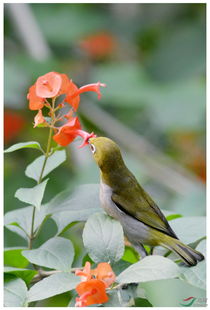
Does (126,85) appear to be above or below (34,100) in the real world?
below

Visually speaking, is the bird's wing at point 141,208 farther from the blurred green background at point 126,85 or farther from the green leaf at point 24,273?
the blurred green background at point 126,85

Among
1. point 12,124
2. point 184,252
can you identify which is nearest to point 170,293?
point 184,252

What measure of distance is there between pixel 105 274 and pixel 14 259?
31 cm

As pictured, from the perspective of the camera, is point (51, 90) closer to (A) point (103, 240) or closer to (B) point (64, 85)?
(B) point (64, 85)

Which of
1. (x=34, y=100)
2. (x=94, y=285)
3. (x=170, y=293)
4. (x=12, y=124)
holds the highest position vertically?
(x=34, y=100)

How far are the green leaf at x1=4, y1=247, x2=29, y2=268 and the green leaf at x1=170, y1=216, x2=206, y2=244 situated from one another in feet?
1.08

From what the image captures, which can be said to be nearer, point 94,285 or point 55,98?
point 94,285

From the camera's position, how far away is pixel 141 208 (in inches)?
43.0

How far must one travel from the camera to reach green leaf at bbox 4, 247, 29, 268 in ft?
3.81

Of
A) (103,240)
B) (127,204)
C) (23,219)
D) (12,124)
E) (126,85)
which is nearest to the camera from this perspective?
(103,240)

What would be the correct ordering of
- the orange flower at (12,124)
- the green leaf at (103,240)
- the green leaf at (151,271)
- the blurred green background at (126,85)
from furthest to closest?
the orange flower at (12,124) < the blurred green background at (126,85) < the green leaf at (103,240) < the green leaf at (151,271)

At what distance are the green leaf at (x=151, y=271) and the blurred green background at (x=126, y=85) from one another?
4.35 ft

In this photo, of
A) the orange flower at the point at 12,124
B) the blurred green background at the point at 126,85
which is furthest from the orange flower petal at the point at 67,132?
the orange flower at the point at 12,124

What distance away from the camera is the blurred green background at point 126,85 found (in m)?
2.82
